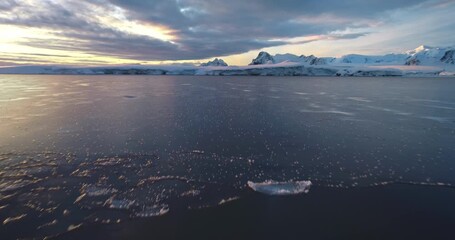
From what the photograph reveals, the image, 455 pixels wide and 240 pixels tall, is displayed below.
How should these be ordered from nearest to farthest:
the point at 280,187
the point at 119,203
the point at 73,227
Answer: the point at 73,227
the point at 119,203
the point at 280,187

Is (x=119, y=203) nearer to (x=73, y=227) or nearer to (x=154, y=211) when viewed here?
(x=154, y=211)

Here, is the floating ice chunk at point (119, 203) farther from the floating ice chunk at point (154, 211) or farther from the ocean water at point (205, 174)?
the floating ice chunk at point (154, 211)

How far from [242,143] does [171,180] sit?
399 centimetres

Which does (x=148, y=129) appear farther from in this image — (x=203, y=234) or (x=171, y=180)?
(x=203, y=234)

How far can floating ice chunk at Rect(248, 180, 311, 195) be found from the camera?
642 centimetres

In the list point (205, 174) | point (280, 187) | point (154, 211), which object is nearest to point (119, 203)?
point (154, 211)

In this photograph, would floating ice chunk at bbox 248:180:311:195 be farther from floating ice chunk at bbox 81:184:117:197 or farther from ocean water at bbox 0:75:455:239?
floating ice chunk at bbox 81:184:117:197

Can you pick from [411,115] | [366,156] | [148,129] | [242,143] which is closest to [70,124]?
[148,129]

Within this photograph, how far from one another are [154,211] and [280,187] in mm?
3011

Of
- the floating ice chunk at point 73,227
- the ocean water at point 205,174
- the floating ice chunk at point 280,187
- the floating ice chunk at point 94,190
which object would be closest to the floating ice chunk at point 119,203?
the ocean water at point 205,174

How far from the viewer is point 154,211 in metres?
5.55

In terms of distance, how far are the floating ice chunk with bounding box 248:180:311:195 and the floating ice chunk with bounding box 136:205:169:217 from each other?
216cm

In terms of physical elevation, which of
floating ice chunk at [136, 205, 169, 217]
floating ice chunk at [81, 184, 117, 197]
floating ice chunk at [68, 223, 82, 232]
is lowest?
floating ice chunk at [136, 205, 169, 217]

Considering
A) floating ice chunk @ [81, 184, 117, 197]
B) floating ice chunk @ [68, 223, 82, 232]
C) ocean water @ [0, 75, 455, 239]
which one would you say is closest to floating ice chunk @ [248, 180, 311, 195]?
ocean water @ [0, 75, 455, 239]
